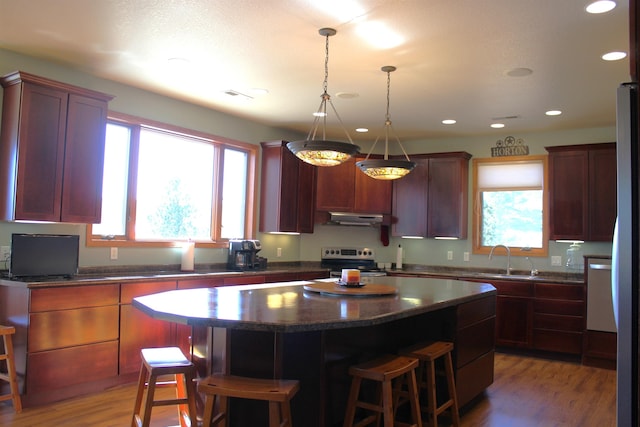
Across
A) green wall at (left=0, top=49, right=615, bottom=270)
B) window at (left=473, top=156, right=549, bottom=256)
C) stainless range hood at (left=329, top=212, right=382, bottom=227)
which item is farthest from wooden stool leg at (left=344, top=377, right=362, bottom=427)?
window at (left=473, top=156, right=549, bottom=256)

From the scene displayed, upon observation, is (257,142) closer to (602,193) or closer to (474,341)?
(474,341)

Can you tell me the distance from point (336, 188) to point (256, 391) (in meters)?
4.64

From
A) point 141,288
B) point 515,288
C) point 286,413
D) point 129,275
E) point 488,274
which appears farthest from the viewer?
point 488,274

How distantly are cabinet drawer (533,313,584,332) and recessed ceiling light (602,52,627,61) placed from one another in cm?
275

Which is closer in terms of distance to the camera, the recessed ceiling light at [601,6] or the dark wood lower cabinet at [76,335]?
the recessed ceiling light at [601,6]

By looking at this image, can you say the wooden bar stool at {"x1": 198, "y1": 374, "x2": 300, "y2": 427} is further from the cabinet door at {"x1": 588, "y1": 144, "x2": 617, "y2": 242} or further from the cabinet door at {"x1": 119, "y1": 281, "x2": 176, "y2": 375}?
the cabinet door at {"x1": 588, "y1": 144, "x2": 617, "y2": 242}

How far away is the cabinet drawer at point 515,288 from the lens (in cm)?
552

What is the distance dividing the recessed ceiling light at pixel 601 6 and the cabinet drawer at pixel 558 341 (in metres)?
3.52

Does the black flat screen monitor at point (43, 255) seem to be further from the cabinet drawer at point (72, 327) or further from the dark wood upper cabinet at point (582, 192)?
the dark wood upper cabinet at point (582, 192)

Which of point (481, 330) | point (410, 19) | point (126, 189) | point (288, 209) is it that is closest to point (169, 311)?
point (410, 19)

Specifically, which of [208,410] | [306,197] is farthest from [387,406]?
[306,197]

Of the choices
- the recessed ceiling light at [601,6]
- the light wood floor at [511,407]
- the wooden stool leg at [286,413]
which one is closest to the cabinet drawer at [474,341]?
the light wood floor at [511,407]

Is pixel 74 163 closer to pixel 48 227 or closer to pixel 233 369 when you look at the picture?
pixel 48 227

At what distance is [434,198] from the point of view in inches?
256
